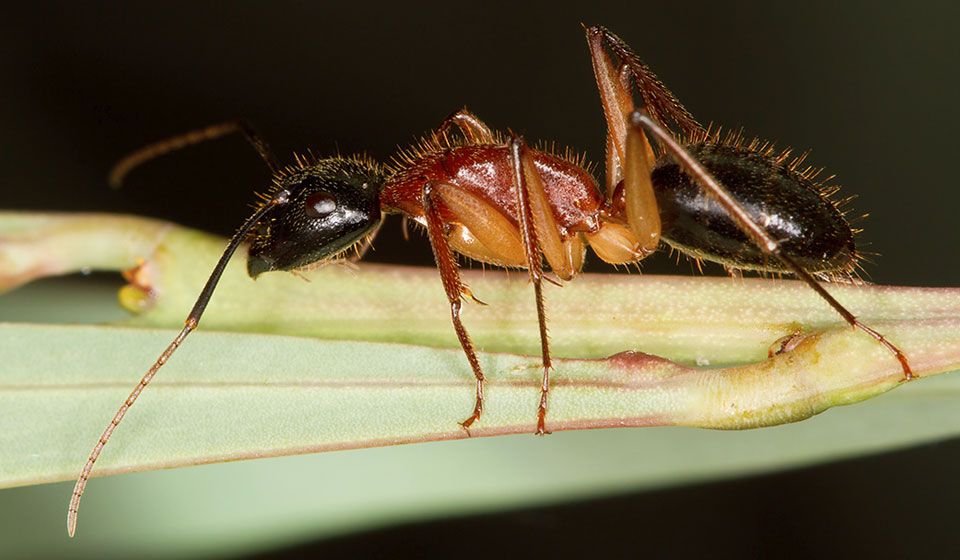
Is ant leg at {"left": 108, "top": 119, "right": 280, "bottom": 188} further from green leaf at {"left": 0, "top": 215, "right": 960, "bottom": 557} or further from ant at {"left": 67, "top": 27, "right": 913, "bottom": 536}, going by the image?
green leaf at {"left": 0, "top": 215, "right": 960, "bottom": 557}

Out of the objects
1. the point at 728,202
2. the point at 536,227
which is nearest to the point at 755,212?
the point at 728,202

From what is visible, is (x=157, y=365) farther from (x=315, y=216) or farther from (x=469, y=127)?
(x=469, y=127)

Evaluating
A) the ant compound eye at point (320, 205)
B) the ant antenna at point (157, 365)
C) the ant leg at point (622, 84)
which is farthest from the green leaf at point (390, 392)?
the ant leg at point (622, 84)

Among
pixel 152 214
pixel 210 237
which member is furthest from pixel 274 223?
pixel 152 214

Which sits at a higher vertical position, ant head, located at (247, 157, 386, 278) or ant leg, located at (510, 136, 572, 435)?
ant leg, located at (510, 136, 572, 435)

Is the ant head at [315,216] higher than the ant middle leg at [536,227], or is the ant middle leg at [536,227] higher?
the ant middle leg at [536,227]

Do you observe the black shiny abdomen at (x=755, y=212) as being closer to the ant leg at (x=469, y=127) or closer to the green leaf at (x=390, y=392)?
the green leaf at (x=390, y=392)

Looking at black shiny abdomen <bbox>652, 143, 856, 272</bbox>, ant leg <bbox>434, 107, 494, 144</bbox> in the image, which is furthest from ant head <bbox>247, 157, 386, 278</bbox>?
black shiny abdomen <bbox>652, 143, 856, 272</bbox>
